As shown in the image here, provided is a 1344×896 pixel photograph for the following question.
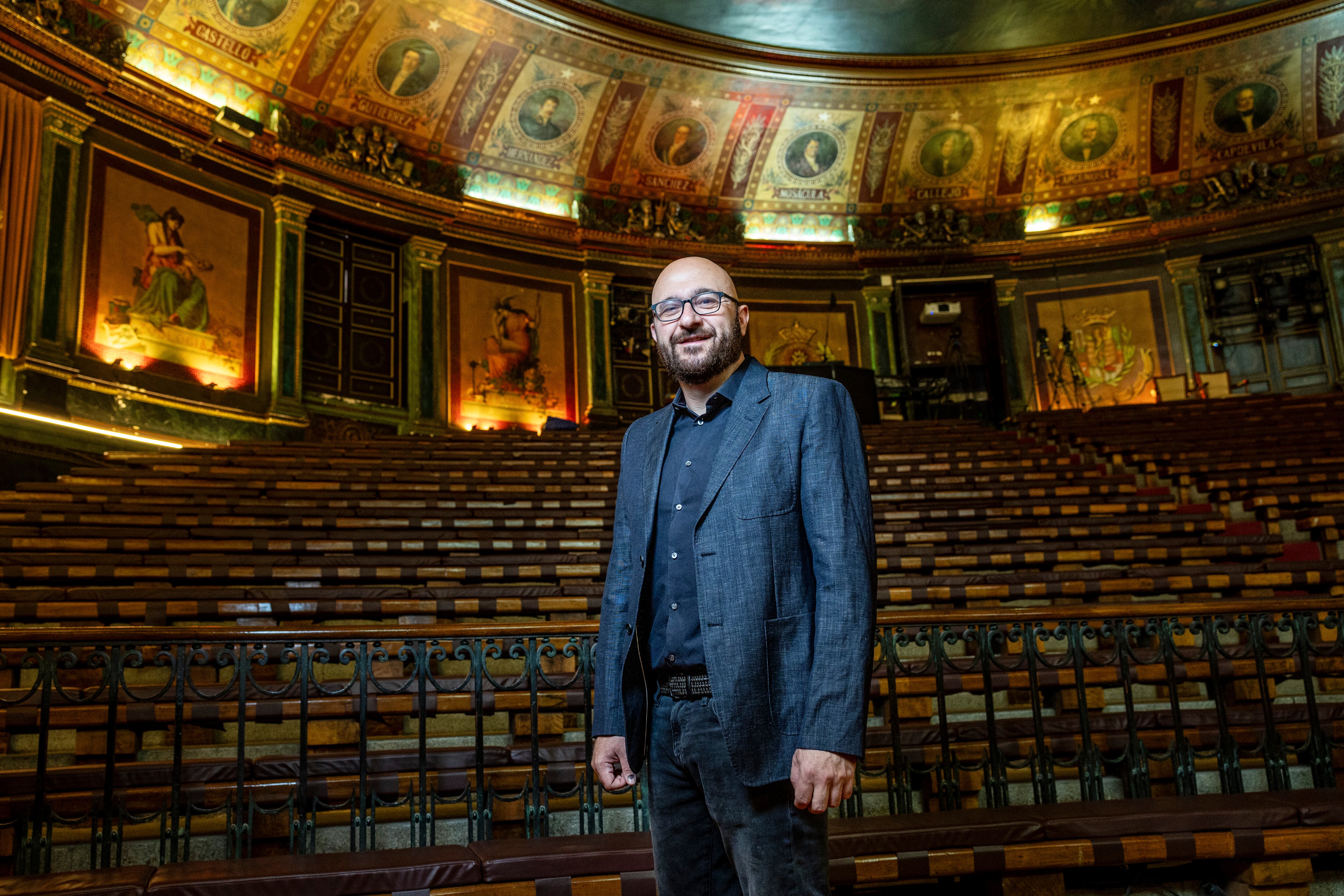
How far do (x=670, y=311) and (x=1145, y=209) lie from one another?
15693 mm

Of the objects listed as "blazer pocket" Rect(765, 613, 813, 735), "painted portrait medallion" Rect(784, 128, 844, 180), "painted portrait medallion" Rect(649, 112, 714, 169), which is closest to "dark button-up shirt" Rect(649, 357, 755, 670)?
"blazer pocket" Rect(765, 613, 813, 735)

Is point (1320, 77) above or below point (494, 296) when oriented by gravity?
above

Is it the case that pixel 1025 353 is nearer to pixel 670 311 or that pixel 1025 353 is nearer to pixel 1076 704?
pixel 1076 704

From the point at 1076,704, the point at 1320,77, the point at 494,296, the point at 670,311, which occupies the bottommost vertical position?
the point at 1076,704

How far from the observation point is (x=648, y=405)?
13914 millimetres

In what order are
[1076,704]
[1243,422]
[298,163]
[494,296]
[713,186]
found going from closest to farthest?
[1076,704]
[1243,422]
[298,163]
[494,296]
[713,186]

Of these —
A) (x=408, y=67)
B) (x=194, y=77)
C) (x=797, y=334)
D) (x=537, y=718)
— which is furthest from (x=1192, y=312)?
(x=537, y=718)

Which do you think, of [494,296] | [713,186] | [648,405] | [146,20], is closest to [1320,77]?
[713,186]

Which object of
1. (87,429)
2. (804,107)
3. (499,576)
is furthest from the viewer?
(804,107)

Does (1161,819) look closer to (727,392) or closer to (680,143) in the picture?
(727,392)

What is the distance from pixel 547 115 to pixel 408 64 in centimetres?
203

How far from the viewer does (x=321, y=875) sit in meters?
2.35

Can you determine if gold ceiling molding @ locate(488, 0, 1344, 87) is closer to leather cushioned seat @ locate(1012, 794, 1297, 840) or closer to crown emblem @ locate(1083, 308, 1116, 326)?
crown emblem @ locate(1083, 308, 1116, 326)

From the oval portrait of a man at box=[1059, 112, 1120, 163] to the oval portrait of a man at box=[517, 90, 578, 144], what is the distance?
769 cm
